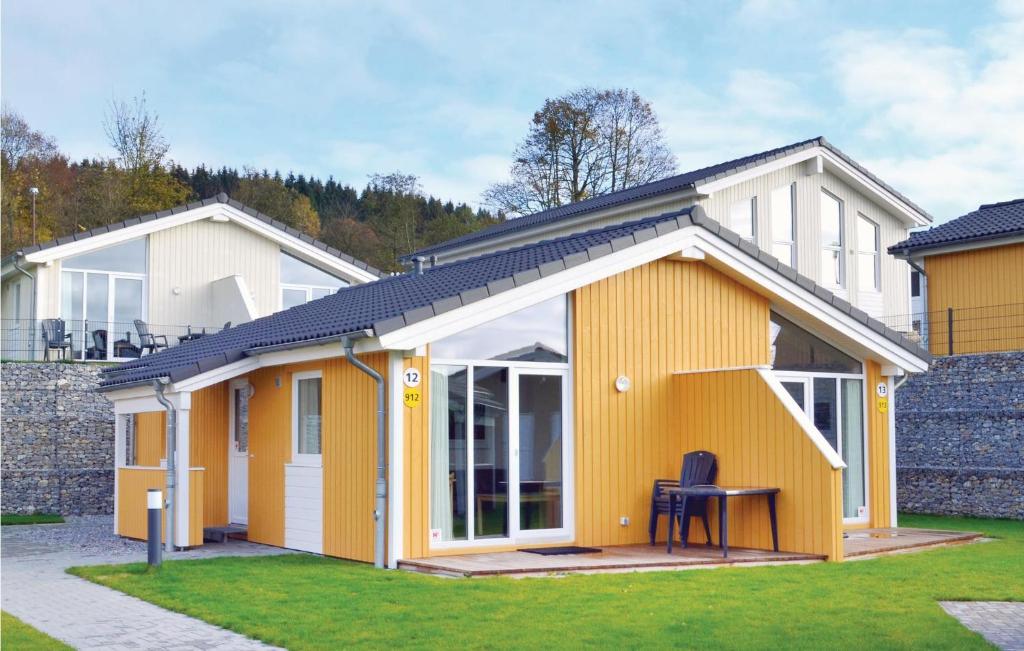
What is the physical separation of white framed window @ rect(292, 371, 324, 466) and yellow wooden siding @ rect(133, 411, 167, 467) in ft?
9.28

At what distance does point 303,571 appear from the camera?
38.0 ft

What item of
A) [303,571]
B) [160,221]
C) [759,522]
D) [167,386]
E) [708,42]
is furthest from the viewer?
[160,221]

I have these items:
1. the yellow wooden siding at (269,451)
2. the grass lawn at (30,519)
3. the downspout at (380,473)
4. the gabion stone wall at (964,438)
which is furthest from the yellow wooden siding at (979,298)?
the grass lawn at (30,519)

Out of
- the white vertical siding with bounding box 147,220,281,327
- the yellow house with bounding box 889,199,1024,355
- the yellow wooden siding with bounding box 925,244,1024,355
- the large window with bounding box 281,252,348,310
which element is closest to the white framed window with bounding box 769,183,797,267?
the yellow house with bounding box 889,199,1024,355

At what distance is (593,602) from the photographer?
9.34m

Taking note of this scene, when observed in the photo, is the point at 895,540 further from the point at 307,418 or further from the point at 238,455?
the point at 238,455

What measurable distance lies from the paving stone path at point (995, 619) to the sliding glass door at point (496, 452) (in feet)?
16.2

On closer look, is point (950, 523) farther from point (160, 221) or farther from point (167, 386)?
point (160, 221)

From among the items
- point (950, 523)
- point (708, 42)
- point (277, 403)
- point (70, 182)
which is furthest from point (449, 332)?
point (70, 182)

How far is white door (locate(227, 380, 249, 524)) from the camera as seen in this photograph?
51.3 feet

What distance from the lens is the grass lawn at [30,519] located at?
20.0 m

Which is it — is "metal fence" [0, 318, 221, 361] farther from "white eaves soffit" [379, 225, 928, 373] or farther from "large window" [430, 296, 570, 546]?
"white eaves soffit" [379, 225, 928, 373]

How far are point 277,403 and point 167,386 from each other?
4.38ft

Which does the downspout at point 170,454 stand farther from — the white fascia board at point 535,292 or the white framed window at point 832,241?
the white framed window at point 832,241
